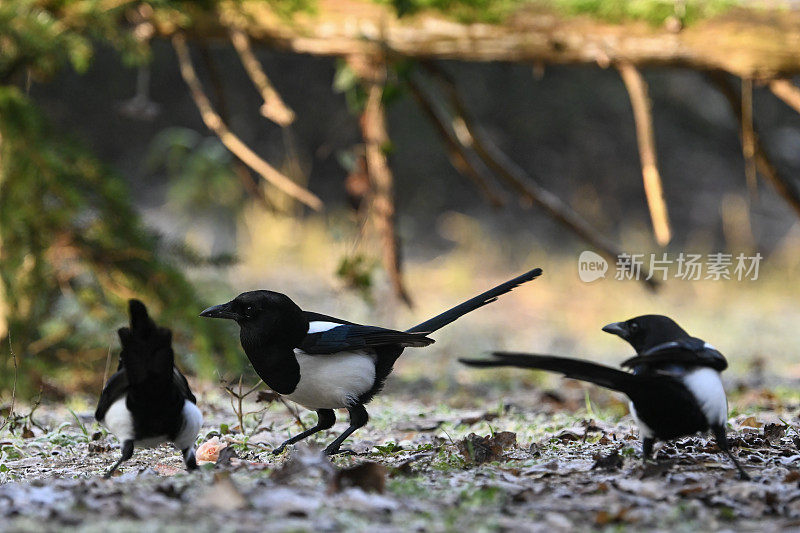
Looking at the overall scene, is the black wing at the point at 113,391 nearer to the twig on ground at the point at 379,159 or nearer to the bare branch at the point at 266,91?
the bare branch at the point at 266,91

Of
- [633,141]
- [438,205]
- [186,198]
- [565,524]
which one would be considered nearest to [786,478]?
[565,524]

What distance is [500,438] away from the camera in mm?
3303

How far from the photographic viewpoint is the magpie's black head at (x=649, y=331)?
2.97 meters

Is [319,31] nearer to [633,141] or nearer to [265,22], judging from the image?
[265,22]

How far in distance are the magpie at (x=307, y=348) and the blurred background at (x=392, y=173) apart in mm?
898

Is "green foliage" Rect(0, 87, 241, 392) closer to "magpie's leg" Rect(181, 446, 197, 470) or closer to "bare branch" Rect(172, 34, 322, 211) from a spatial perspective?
"bare branch" Rect(172, 34, 322, 211)

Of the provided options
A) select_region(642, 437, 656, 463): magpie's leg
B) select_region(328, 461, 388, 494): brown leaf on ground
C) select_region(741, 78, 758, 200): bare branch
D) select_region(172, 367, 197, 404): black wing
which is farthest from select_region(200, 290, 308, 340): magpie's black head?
select_region(741, 78, 758, 200): bare branch

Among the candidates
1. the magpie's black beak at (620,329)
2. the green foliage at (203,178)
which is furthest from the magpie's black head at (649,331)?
the green foliage at (203,178)

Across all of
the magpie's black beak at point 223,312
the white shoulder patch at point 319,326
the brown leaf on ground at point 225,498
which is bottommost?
the brown leaf on ground at point 225,498

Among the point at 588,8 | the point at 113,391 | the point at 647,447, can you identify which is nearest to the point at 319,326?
the point at 113,391

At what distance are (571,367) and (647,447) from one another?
1.63 ft

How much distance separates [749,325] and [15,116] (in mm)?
7039

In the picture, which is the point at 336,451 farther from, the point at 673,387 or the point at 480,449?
the point at 673,387

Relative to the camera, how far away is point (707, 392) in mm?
2766
